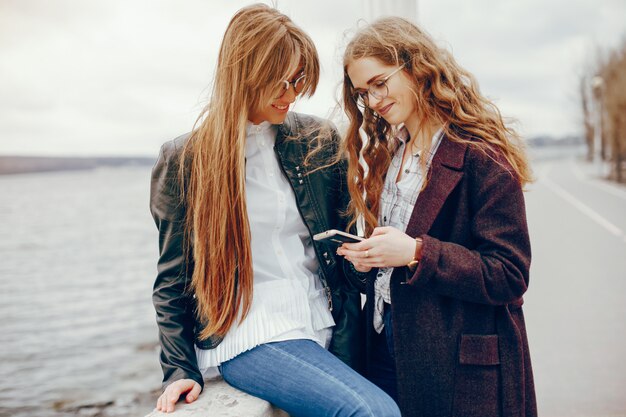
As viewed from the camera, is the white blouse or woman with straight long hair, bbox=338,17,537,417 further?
the white blouse

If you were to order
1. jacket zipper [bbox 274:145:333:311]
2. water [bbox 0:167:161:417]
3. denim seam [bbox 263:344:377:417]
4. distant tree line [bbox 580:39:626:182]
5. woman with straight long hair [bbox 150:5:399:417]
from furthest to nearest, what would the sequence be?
1. distant tree line [bbox 580:39:626:182]
2. water [bbox 0:167:161:417]
3. jacket zipper [bbox 274:145:333:311]
4. woman with straight long hair [bbox 150:5:399:417]
5. denim seam [bbox 263:344:377:417]

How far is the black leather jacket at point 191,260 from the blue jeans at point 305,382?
170mm

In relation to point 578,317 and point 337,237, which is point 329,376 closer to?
point 337,237

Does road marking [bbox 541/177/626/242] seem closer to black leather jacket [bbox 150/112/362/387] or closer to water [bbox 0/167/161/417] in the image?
water [bbox 0/167/161/417]

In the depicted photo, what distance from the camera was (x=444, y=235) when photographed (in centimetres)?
179

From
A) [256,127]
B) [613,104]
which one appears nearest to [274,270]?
[256,127]

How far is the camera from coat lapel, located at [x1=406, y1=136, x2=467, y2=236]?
1.72 metres

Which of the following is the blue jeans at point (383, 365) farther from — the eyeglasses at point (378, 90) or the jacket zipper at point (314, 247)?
the eyeglasses at point (378, 90)

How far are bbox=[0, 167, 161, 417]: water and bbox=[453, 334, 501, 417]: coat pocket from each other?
4.87 metres

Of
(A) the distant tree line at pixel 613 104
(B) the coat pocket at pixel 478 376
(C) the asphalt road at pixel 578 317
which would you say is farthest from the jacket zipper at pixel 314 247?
(A) the distant tree line at pixel 613 104

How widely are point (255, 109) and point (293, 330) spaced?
2.57 ft

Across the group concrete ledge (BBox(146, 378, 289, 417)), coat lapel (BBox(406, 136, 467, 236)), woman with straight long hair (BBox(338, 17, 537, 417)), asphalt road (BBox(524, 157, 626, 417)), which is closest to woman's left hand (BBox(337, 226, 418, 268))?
woman with straight long hair (BBox(338, 17, 537, 417))

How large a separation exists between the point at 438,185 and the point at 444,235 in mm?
171

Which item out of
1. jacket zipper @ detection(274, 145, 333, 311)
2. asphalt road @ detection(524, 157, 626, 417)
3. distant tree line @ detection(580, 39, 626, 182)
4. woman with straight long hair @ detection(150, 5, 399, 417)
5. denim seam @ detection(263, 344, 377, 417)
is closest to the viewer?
denim seam @ detection(263, 344, 377, 417)
